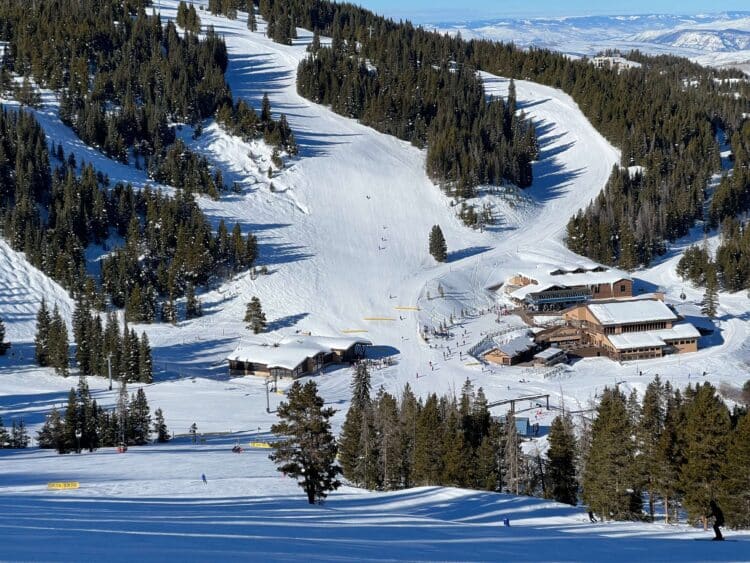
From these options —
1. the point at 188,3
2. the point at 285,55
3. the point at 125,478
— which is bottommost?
the point at 125,478

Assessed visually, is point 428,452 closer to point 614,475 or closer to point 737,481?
point 614,475

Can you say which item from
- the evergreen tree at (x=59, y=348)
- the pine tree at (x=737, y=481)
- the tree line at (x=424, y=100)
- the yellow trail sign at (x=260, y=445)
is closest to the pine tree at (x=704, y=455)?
the pine tree at (x=737, y=481)

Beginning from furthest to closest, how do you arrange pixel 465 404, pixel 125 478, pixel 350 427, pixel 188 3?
pixel 188 3 → pixel 465 404 → pixel 350 427 → pixel 125 478

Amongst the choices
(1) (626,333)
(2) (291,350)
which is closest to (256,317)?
(2) (291,350)

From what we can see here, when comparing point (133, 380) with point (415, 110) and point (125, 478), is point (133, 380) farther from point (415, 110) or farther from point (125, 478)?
point (415, 110)

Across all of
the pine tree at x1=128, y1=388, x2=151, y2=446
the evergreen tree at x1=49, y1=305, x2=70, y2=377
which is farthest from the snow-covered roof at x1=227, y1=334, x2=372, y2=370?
the pine tree at x1=128, y1=388, x2=151, y2=446

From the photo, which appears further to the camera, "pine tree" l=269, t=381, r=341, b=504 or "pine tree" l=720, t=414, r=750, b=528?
"pine tree" l=269, t=381, r=341, b=504

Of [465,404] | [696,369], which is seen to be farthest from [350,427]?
[696,369]

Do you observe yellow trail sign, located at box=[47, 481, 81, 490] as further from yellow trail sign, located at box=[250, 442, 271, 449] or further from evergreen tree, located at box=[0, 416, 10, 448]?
yellow trail sign, located at box=[250, 442, 271, 449]
